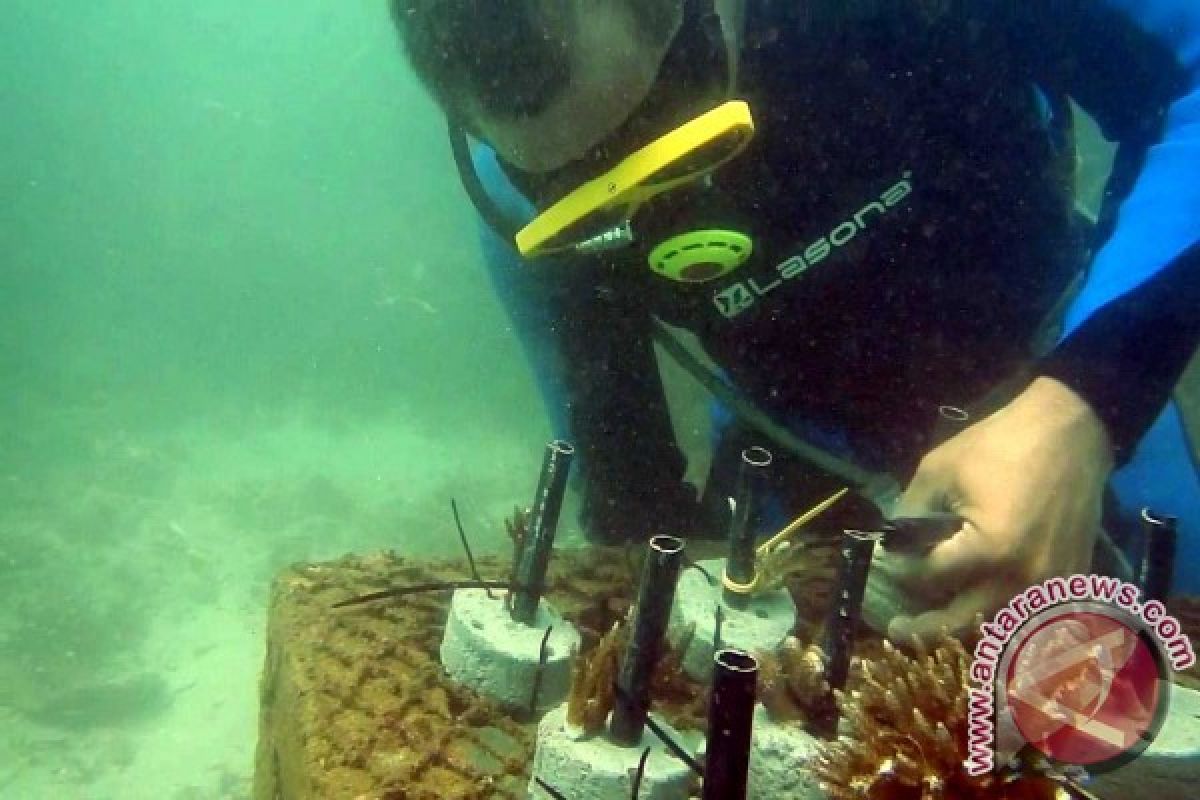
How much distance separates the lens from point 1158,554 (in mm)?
1662

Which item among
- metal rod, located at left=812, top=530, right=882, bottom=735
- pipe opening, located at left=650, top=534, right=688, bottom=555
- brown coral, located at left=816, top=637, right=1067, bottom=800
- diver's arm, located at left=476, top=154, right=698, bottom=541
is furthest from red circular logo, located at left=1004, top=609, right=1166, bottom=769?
diver's arm, located at left=476, top=154, right=698, bottom=541

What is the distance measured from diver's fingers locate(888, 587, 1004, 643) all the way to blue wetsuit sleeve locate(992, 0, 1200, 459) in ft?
1.75

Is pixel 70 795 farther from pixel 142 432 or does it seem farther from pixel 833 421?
pixel 142 432

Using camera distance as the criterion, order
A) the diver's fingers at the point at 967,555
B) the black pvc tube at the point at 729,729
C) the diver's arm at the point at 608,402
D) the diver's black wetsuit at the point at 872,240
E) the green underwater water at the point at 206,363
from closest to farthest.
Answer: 1. the black pvc tube at the point at 729,729
2. the diver's fingers at the point at 967,555
3. the diver's black wetsuit at the point at 872,240
4. the diver's arm at the point at 608,402
5. the green underwater water at the point at 206,363

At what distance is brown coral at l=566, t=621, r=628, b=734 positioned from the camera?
154cm

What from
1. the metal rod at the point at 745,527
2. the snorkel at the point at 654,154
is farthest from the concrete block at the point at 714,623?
the snorkel at the point at 654,154

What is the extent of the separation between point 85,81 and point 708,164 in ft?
241

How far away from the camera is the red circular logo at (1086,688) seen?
1.16 meters

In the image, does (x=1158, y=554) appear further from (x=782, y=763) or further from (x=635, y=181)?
(x=635, y=181)

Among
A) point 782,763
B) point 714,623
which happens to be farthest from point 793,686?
point 714,623

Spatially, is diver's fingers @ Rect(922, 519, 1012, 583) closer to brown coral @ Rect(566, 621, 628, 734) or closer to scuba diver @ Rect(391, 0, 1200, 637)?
scuba diver @ Rect(391, 0, 1200, 637)

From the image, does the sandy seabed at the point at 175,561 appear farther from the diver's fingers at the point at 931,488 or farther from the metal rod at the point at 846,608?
the diver's fingers at the point at 931,488

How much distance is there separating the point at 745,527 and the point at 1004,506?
0.63 metres

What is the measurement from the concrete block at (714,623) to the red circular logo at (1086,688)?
2.33 feet
